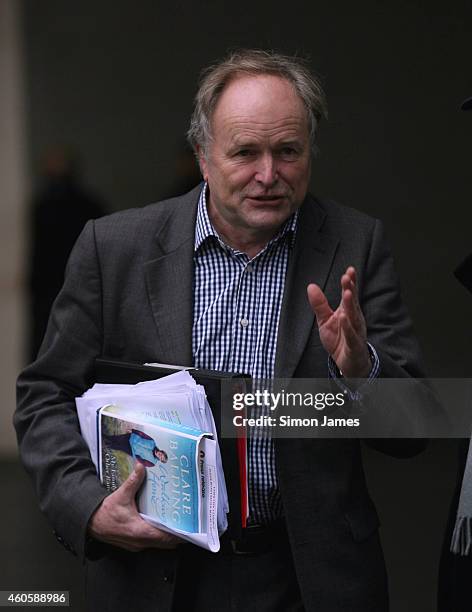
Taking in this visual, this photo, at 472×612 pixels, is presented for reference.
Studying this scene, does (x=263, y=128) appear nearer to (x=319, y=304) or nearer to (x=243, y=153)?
(x=243, y=153)

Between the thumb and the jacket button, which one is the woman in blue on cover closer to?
the thumb

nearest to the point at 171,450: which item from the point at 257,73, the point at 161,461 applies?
the point at 161,461

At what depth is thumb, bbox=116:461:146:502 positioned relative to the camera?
7.62 ft

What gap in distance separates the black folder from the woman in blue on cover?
12 cm

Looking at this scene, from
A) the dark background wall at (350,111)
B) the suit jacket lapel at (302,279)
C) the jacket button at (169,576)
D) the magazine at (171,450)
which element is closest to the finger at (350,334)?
the suit jacket lapel at (302,279)

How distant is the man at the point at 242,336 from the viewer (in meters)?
2.39

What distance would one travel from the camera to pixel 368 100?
709 cm

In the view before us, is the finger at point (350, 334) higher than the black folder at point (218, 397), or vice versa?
the finger at point (350, 334)

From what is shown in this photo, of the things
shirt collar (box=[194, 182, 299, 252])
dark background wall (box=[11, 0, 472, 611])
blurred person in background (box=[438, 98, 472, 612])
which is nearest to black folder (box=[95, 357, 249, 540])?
shirt collar (box=[194, 182, 299, 252])

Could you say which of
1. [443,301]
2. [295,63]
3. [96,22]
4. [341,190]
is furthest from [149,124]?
[295,63]

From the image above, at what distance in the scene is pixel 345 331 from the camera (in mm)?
2186

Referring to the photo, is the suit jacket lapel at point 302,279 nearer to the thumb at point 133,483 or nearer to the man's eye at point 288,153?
the man's eye at point 288,153

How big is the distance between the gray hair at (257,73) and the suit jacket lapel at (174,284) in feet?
0.63

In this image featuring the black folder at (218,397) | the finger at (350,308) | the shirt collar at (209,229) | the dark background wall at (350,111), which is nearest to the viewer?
the finger at (350,308)
